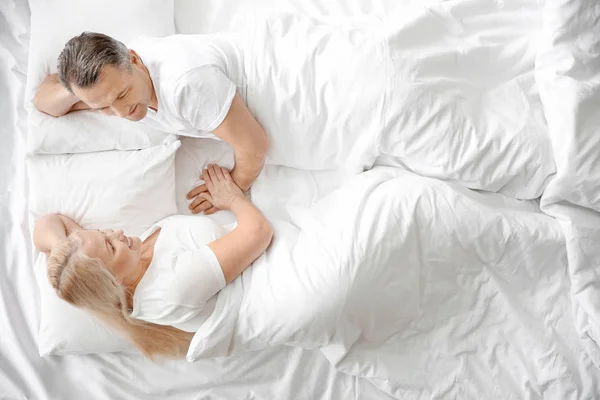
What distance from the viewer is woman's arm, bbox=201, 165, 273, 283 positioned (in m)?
1.20

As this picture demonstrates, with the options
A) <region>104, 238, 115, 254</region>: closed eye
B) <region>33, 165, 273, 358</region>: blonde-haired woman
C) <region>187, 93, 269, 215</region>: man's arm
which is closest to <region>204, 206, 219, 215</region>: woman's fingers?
<region>187, 93, 269, 215</region>: man's arm

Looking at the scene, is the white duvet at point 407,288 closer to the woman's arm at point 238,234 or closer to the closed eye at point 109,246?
the woman's arm at point 238,234

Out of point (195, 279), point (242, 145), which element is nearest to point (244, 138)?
point (242, 145)

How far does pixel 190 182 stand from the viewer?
58.7 inches

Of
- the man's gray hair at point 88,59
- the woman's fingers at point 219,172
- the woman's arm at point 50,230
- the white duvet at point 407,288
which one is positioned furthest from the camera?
the woman's fingers at point 219,172

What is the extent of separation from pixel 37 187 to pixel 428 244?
0.95 m

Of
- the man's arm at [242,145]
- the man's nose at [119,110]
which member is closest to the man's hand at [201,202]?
the man's arm at [242,145]

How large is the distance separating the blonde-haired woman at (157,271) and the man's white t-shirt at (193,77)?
9.5 inches

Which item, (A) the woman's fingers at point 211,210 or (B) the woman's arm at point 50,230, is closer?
(B) the woman's arm at point 50,230

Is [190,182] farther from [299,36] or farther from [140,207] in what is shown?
[299,36]

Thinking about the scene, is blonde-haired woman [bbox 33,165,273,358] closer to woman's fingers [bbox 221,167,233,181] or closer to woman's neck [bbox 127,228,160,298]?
woman's neck [bbox 127,228,160,298]

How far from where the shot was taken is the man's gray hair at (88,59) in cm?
106

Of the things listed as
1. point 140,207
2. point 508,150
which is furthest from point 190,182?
point 508,150

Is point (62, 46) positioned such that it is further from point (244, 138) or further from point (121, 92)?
point (244, 138)
